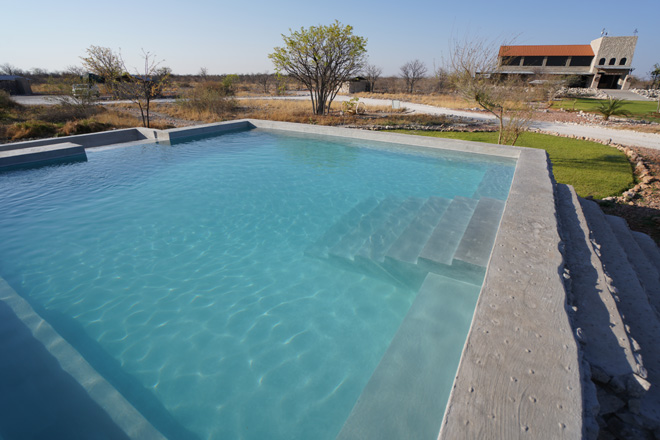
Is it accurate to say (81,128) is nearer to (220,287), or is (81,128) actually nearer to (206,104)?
(206,104)

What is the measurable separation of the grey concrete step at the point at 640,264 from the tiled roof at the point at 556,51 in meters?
45.5

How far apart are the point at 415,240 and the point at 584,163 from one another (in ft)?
26.4

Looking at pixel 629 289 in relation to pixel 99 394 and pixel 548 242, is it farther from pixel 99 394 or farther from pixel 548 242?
pixel 99 394

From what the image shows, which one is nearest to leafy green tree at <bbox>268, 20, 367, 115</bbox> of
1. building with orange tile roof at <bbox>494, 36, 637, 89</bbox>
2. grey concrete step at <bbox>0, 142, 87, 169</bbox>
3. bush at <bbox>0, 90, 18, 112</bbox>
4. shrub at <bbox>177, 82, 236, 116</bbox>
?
shrub at <bbox>177, 82, 236, 116</bbox>

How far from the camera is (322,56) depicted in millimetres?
15453

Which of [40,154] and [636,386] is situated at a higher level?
[40,154]

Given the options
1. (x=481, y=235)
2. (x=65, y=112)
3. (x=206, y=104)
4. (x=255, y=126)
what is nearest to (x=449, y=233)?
(x=481, y=235)

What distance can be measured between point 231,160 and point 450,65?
714 cm

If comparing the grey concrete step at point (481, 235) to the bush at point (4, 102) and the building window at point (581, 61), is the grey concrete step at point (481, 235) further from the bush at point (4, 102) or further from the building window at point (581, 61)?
the building window at point (581, 61)

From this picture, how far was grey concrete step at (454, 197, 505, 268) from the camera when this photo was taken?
3154 mm

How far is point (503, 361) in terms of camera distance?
65.8 inches

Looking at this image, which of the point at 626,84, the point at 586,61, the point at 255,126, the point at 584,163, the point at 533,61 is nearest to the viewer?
the point at 584,163

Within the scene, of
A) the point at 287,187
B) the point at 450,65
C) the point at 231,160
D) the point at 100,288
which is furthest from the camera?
the point at 450,65

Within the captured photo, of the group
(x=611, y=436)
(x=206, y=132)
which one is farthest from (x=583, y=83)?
(x=611, y=436)
